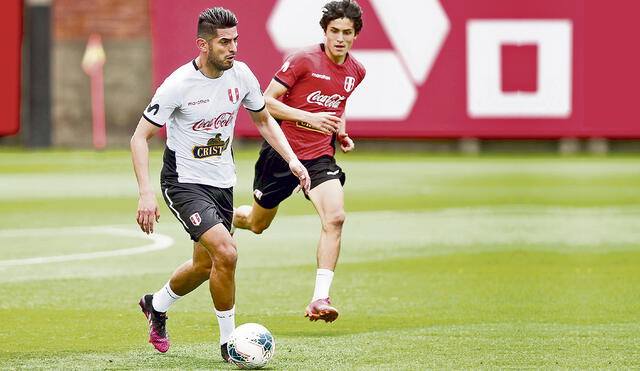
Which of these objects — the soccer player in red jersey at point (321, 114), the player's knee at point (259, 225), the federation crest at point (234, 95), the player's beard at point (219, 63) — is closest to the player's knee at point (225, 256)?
the federation crest at point (234, 95)

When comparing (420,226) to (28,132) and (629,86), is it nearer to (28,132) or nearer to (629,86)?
(629,86)

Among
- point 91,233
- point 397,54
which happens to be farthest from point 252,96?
point 397,54

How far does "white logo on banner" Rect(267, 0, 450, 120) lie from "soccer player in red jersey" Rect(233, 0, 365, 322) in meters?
20.5

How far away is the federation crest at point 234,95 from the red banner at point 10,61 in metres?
26.8

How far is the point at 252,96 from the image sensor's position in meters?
8.29

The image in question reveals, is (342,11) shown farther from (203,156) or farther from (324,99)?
(203,156)

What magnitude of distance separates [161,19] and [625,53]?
36.4 ft

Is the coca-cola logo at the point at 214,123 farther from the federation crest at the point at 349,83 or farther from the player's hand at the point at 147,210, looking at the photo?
the federation crest at the point at 349,83

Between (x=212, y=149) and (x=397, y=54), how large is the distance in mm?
23619

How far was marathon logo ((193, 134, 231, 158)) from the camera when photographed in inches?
319

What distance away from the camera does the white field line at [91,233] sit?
505 inches

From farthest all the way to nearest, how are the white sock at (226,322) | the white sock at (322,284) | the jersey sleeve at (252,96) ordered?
1. the white sock at (322,284)
2. the jersey sleeve at (252,96)
3. the white sock at (226,322)

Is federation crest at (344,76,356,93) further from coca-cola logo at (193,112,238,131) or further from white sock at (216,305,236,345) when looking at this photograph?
white sock at (216,305,236,345)

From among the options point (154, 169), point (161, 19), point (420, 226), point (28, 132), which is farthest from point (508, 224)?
point (28, 132)
